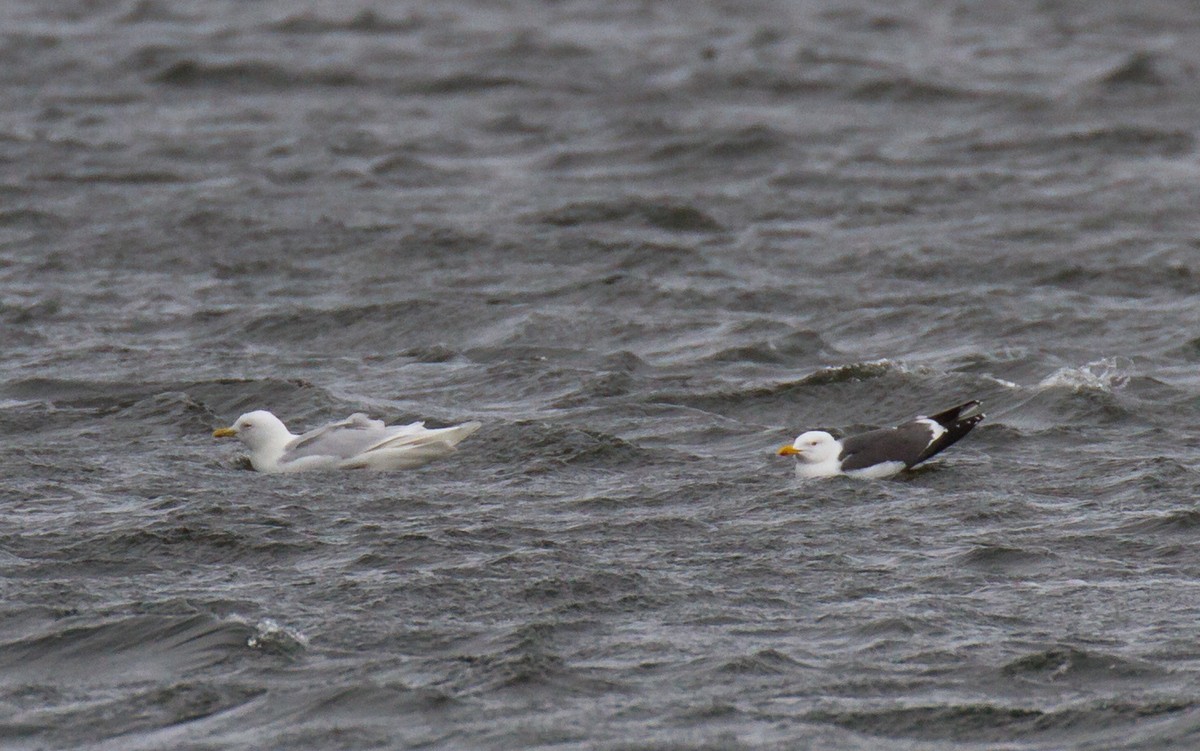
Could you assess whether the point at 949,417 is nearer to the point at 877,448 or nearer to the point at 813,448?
the point at 877,448

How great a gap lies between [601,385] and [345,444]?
249cm

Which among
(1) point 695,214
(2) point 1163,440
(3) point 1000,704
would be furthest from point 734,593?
(1) point 695,214

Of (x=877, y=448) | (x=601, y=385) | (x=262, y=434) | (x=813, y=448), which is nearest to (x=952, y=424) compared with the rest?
(x=877, y=448)

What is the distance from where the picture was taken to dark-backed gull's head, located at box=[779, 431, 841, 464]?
39.1 feet

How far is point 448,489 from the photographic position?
1154 cm

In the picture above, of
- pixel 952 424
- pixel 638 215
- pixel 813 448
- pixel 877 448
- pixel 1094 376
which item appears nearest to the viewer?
pixel 813 448

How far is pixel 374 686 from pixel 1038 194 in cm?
1362

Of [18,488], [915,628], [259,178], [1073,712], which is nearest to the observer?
[1073,712]

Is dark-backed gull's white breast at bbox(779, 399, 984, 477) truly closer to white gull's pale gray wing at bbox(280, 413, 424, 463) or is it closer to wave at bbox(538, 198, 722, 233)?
white gull's pale gray wing at bbox(280, 413, 424, 463)

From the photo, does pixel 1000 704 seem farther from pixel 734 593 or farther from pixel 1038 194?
pixel 1038 194

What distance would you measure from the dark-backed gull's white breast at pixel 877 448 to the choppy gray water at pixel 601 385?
19 cm

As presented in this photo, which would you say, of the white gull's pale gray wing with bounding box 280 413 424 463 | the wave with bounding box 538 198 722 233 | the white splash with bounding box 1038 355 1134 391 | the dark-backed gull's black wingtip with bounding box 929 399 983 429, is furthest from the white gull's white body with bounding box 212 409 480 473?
the wave with bounding box 538 198 722 233

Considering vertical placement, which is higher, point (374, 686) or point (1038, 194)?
point (374, 686)

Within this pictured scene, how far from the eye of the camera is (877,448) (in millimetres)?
12062
